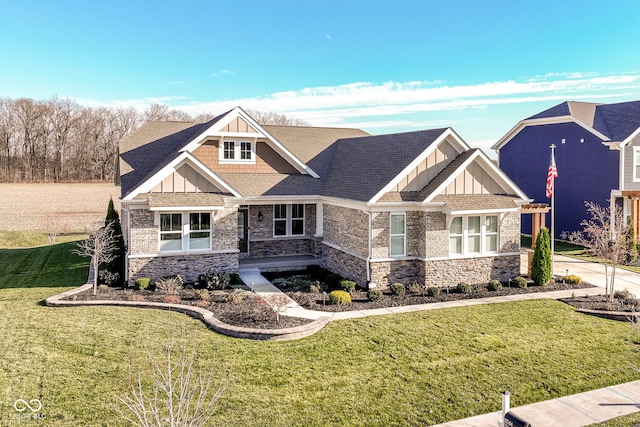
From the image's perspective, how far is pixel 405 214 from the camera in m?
17.0

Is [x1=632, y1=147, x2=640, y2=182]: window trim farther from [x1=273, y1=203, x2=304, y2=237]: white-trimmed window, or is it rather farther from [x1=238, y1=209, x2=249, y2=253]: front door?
[x1=238, y1=209, x2=249, y2=253]: front door

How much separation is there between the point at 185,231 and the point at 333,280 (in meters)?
5.77

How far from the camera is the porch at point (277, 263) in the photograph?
64.4ft

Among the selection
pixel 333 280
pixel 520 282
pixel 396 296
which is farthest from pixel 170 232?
pixel 520 282

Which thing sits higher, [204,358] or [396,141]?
[396,141]

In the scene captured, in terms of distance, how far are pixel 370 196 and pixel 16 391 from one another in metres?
11.5

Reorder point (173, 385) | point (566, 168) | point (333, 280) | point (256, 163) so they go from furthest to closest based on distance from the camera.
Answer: point (566, 168), point (256, 163), point (333, 280), point (173, 385)

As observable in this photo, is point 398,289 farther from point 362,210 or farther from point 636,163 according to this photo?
point 636,163

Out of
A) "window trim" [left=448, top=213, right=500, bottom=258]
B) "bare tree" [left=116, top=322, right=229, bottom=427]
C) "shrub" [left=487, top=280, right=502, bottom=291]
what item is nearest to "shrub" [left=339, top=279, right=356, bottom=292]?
"window trim" [left=448, top=213, right=500, bottom=258]

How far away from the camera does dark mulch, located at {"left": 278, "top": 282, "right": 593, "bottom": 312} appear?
14773 mm

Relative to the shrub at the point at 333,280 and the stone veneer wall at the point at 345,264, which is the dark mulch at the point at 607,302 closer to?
the stone veneer wall at the point at 345,264

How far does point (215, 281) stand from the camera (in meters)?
16.6

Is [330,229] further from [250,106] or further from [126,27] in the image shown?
[250,106]

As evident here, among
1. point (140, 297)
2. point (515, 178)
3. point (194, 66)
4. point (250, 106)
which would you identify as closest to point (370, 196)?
point (140, 297)
